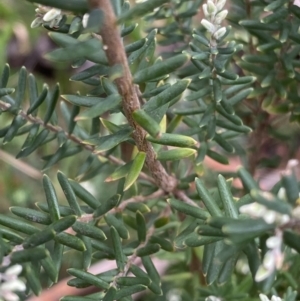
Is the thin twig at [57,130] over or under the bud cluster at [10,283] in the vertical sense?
under

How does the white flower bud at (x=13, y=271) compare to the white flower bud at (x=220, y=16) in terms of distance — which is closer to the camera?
the white flower bud at (x=13, y=271)

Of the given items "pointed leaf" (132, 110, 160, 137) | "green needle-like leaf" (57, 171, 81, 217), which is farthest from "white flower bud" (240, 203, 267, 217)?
"green needle-like leaf" (57, 171, 81, 217)

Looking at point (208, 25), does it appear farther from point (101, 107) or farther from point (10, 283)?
point (10, 283)

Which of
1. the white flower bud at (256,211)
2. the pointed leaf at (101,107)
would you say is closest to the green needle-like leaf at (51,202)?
the pointed leaf at (101,107)

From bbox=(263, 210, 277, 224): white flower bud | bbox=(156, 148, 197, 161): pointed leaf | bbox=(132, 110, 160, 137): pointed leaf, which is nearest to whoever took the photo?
bbox=(263, 210, 277, 224): white flower bud

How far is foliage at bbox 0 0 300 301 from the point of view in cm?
36

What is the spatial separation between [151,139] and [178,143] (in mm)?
30

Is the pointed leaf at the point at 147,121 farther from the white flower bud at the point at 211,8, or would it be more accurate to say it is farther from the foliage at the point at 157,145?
the white flower bud at the point at 211,8

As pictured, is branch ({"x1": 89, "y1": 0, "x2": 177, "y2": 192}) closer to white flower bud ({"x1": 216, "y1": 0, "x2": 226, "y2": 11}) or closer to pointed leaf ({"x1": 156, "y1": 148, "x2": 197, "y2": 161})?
pointed leaf ({"x1": 156, "y1": 148, "x2": 197, "y2": 161})

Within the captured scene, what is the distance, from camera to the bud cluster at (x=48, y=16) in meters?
0.43

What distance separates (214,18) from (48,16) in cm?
22

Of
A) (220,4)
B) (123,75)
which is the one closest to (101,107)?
(123,75)

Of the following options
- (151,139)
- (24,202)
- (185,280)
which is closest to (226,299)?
(185,280)

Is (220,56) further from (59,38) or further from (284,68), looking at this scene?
(59,38)
